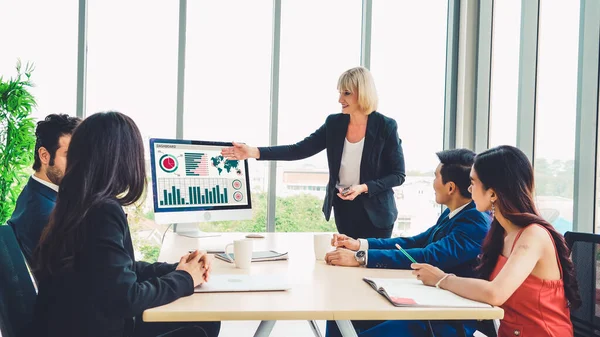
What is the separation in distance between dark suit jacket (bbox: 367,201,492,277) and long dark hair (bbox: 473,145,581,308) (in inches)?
3.1

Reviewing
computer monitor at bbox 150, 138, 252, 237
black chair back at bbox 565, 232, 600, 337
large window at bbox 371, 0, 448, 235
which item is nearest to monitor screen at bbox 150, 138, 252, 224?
computer monitor at bbox 150, 138, 252, 237

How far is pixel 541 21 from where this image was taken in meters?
3.20

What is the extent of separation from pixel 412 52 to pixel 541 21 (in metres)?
1.18

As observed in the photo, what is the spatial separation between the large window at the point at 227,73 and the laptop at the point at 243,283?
8.09 ft

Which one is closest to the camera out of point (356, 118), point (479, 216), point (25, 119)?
point (479, 216)

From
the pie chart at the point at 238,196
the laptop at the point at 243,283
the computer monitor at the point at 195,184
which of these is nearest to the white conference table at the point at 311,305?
the laptop at the point at 243,283

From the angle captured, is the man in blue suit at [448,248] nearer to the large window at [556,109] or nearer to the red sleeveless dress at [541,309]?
the red sleeveless dress at [541,309]

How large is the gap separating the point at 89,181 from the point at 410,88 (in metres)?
3.30

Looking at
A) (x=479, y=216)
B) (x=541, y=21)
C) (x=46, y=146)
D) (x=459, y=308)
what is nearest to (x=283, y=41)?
(x=541, y=21)

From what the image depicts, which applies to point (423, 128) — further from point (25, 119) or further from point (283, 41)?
point (25, 119)

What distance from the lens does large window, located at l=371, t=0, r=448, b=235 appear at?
4.20 metres

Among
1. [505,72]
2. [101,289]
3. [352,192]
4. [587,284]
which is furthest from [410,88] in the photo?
[101,289]

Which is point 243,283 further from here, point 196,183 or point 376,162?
point 376,162

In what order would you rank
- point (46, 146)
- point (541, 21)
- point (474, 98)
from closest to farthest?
point (46, 146) < point (541, 21) < point (474, 98)
